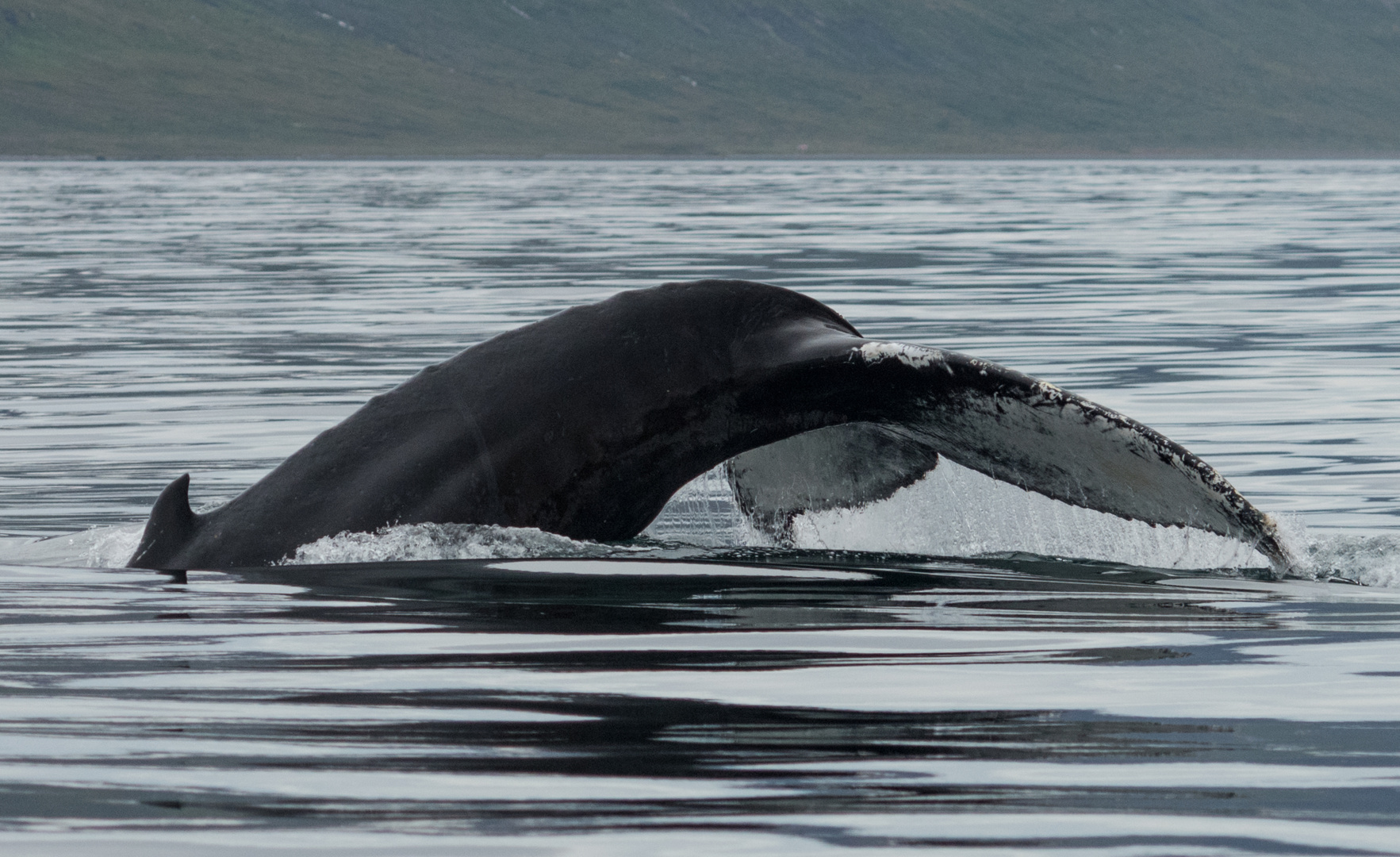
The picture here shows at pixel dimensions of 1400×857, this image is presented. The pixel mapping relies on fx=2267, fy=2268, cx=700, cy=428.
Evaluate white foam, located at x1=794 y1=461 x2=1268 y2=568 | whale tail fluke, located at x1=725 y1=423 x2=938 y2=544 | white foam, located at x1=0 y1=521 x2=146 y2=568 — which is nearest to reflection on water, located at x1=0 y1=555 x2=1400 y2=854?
white foam, located at x1=794 y1=461 x2=1268 y2=568

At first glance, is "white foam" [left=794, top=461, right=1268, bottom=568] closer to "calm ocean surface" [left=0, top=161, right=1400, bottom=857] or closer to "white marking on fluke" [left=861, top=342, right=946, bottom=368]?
"calm ocean surface" [left=0, top=161, right=1400, bottom=857]

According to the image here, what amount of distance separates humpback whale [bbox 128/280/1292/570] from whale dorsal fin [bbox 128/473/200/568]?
0.17 meters

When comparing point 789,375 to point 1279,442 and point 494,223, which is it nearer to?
point 1279,442

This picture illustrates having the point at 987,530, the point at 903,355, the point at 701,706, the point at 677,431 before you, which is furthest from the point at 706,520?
the point at 701,706

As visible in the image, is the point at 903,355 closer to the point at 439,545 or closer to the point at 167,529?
the point at 439,545

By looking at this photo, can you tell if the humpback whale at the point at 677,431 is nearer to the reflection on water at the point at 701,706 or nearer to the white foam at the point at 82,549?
the reflection on water at the point at 701,706

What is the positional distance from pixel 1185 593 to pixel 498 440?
2433 mm

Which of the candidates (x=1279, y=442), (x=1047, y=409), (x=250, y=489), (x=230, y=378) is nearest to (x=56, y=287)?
(x=230, y=378)

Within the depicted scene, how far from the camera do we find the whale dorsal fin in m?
8.41

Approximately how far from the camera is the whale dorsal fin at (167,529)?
841 cm

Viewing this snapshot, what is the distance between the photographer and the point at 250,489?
834 centimetres

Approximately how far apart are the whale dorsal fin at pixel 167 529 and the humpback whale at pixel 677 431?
0.57ft

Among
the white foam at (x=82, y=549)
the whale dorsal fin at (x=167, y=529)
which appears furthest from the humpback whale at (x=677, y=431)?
the white foam at (x=82, y=549)

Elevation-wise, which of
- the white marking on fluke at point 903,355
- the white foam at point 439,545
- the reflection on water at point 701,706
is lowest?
the reflection on water at point 701,706
